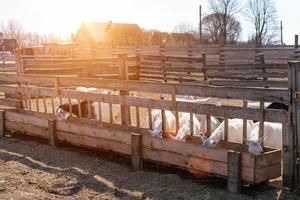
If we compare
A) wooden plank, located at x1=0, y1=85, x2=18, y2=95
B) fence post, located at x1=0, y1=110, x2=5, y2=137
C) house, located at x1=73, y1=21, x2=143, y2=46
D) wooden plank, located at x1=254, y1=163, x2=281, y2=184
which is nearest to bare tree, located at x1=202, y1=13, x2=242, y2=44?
house, located at x1=73, y1=21, x2=143, y2=46

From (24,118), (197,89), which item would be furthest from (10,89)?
(197,89)

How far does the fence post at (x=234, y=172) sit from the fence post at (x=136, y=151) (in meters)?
1.42

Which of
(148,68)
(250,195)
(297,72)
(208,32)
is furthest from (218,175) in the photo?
(208,32)

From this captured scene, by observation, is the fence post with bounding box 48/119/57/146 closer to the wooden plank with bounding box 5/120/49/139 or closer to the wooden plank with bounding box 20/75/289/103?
the wooden plank with bounding box 5/120/49/139

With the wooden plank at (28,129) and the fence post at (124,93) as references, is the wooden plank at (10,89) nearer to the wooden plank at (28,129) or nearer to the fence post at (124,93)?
the wooden plank at (28,129)

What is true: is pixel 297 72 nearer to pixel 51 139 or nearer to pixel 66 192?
pixel 66 192

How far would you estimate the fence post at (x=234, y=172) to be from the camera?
4.90m

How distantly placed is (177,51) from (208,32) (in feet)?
128

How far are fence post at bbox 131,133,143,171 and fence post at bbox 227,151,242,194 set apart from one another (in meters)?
1.42

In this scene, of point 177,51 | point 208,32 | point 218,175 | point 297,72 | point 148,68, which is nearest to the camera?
point 297,72

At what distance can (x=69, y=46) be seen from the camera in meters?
37.9

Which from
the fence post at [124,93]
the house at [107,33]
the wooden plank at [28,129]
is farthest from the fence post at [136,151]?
the house at [107,33]

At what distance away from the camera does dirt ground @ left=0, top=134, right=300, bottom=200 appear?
4.98 meters

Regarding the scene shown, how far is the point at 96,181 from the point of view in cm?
558
